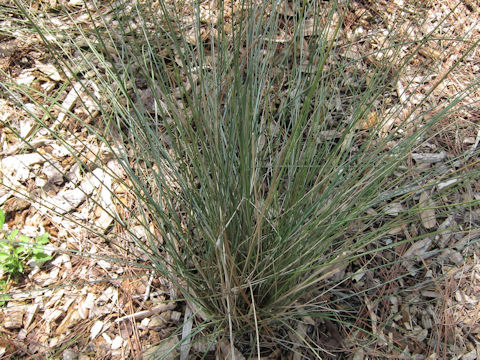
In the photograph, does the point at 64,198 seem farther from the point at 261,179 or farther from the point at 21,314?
the point at 261,179

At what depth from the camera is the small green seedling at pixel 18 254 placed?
1111 mm

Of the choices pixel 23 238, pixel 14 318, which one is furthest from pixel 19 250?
pixel 14 318

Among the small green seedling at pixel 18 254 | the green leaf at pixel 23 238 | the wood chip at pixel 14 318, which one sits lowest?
the wood chip at pixel 14 318

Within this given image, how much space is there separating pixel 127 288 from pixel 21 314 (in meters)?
0.31

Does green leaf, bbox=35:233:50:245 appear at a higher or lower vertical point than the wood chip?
higher

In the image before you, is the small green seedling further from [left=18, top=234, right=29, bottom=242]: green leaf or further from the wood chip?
the wood chip

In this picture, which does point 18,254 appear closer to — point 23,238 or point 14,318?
point 23,238

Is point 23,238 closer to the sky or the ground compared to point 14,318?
closer to the sky

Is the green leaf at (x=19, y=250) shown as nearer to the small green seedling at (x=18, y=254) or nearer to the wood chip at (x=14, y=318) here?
the small green seedling at (x=18, y=254)

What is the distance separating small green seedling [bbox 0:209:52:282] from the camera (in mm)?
1111

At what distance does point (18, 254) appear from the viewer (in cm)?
115

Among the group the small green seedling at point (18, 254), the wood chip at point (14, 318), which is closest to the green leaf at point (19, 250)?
the small green seedling at point (18, 254)

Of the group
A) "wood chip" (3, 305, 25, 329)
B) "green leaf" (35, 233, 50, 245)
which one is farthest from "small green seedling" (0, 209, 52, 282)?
"wood chip" (3, 305, 25, 329)

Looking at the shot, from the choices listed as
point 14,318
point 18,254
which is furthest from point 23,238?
point 14,318
